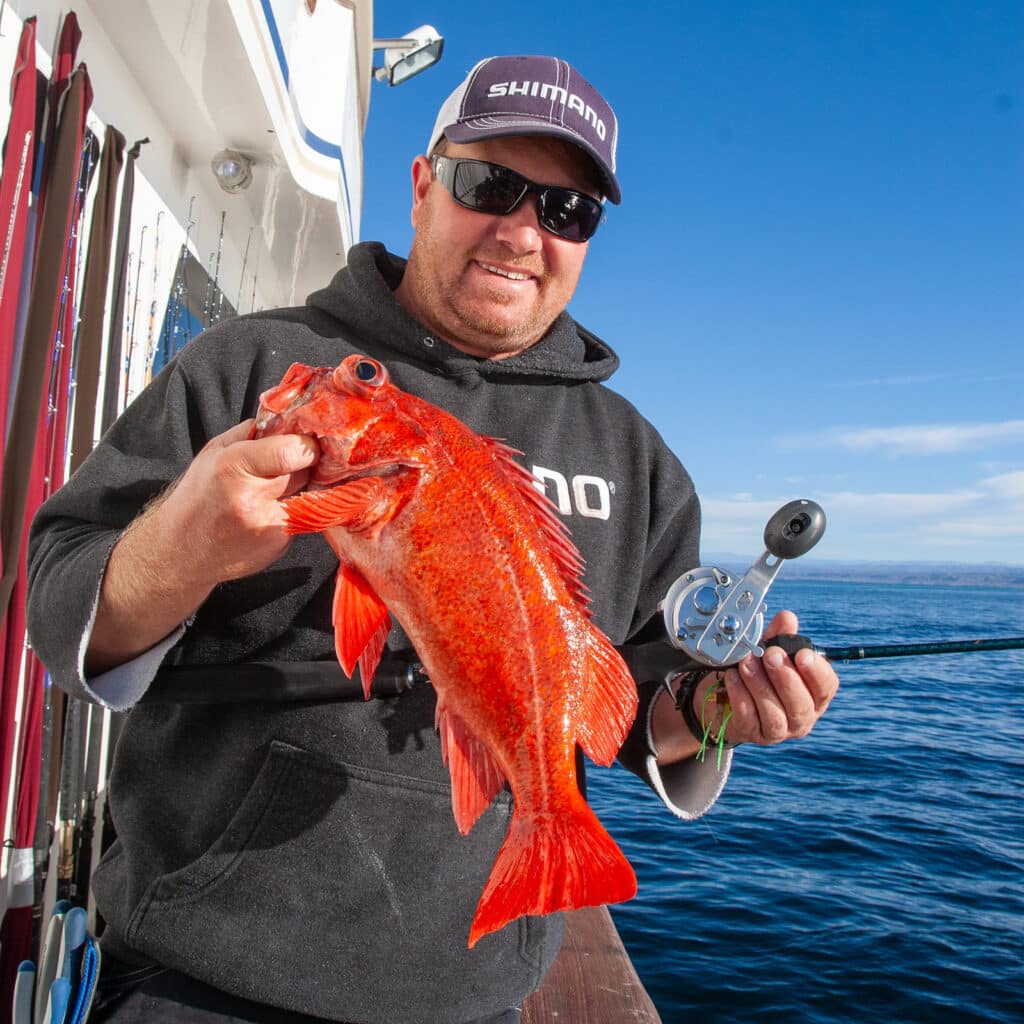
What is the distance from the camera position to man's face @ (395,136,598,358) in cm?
267

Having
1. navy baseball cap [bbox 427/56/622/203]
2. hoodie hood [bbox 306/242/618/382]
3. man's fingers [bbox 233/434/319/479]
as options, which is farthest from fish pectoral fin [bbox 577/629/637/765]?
navy baseball cap [bbox 427/56/622/203]

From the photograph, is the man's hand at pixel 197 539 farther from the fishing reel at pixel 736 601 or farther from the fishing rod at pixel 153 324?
the fishing rod at pixel 153 324

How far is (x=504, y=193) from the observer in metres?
2.65

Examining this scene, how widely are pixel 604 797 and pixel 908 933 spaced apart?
243 inches

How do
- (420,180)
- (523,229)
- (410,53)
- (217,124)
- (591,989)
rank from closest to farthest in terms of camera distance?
(523,229) < (420,180) < (591,989) < (217,124) < (410,53)

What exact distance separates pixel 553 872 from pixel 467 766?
1.01 feet

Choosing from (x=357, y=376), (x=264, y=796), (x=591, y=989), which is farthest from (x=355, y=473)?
(x=591, y=989)

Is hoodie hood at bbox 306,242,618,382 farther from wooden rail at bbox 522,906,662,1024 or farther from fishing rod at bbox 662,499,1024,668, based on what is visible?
wooden rail at bbox 522,906,662,1024

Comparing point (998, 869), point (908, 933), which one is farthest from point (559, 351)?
point (998, 869)

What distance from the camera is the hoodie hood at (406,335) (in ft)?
8.98

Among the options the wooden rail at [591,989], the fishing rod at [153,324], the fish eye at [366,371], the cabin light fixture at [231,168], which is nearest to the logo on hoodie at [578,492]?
the fish eye at [366,371]

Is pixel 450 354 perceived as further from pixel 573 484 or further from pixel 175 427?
pixel 175 427

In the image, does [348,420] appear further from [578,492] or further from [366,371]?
[578,492]

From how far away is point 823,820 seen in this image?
40.5 ft
